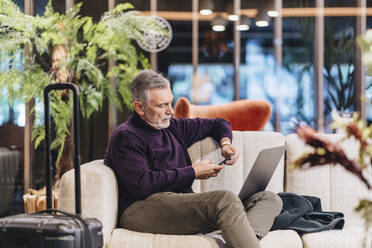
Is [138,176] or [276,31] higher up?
[276,31]

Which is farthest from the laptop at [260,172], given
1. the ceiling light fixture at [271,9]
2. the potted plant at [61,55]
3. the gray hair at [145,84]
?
the ceiling light fixture at [271,9]

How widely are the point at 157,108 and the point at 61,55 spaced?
5.86ft

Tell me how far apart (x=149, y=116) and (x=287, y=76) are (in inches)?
113

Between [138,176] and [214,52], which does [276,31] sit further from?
[138,176]

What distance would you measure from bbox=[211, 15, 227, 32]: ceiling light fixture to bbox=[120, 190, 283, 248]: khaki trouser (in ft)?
9.83

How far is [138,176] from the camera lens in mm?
2178

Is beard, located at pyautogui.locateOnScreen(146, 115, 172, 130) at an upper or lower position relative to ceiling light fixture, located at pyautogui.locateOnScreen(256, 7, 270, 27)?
lower

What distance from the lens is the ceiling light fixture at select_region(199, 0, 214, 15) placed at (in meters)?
5.00

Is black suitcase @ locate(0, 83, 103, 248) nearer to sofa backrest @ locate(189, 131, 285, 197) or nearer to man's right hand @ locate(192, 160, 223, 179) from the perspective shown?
man's right hand @ locate(192, 160, 223, 179)

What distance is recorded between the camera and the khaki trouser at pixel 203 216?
1.98 meters

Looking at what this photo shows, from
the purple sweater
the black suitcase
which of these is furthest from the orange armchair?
the black suitcase

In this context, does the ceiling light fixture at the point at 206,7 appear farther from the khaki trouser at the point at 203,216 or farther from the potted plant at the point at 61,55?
the khaki trouser at the point at 203,216

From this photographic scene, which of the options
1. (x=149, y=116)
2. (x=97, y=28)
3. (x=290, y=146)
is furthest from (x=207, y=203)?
(x=97, y=28)

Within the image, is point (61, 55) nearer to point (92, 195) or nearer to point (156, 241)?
point (92, 195)
